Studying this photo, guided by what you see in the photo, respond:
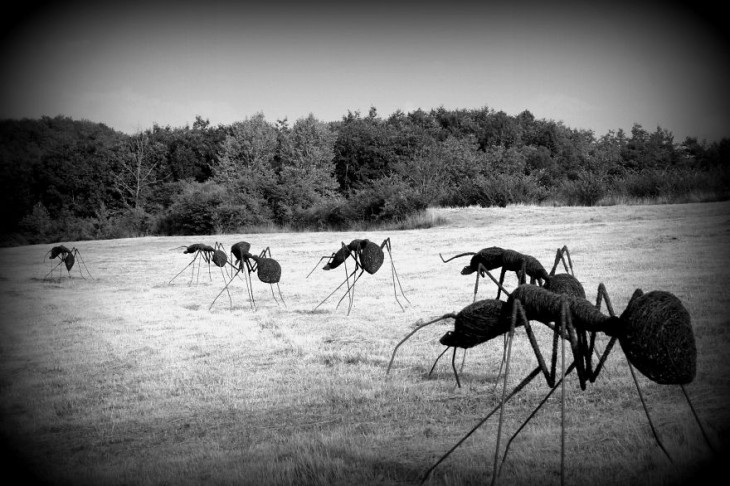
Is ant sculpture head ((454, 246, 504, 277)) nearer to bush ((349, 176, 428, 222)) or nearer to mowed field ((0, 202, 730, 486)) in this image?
mowed field ((0, 202, 730, 486))

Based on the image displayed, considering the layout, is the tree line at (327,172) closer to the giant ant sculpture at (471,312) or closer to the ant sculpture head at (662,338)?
the giant ant sculpture at (471,312)

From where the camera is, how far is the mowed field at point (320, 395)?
147 inches

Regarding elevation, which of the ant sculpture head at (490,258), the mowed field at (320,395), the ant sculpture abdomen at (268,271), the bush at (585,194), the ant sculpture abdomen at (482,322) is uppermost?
the bush at (585,194)

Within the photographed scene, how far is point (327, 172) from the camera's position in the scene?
61094mm

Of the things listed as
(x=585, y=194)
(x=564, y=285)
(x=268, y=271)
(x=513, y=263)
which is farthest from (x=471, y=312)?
(x=585, y=194)

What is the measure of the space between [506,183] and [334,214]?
12.4 metres

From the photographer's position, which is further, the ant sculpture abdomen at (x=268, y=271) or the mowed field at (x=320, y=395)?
the ant sculpture abdomen at (x=268, y=271)

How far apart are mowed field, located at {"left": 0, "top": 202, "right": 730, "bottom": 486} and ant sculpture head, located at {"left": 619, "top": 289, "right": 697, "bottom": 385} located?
1.84ft

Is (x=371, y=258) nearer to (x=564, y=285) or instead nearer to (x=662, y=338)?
(x=564, y=285)

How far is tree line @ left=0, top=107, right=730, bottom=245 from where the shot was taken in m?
36.3

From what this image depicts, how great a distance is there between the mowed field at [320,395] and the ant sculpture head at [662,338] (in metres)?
0.56

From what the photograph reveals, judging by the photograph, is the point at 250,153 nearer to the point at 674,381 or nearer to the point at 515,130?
the point at 515,130

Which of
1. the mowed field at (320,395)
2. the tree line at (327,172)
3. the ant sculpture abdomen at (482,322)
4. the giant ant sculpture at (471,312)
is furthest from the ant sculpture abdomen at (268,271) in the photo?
the tree line at (327,172)

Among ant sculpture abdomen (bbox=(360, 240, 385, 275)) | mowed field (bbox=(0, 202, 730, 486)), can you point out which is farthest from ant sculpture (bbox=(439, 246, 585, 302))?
ant sculpture abdomen (bbox=(360, 240, 385, 275))
